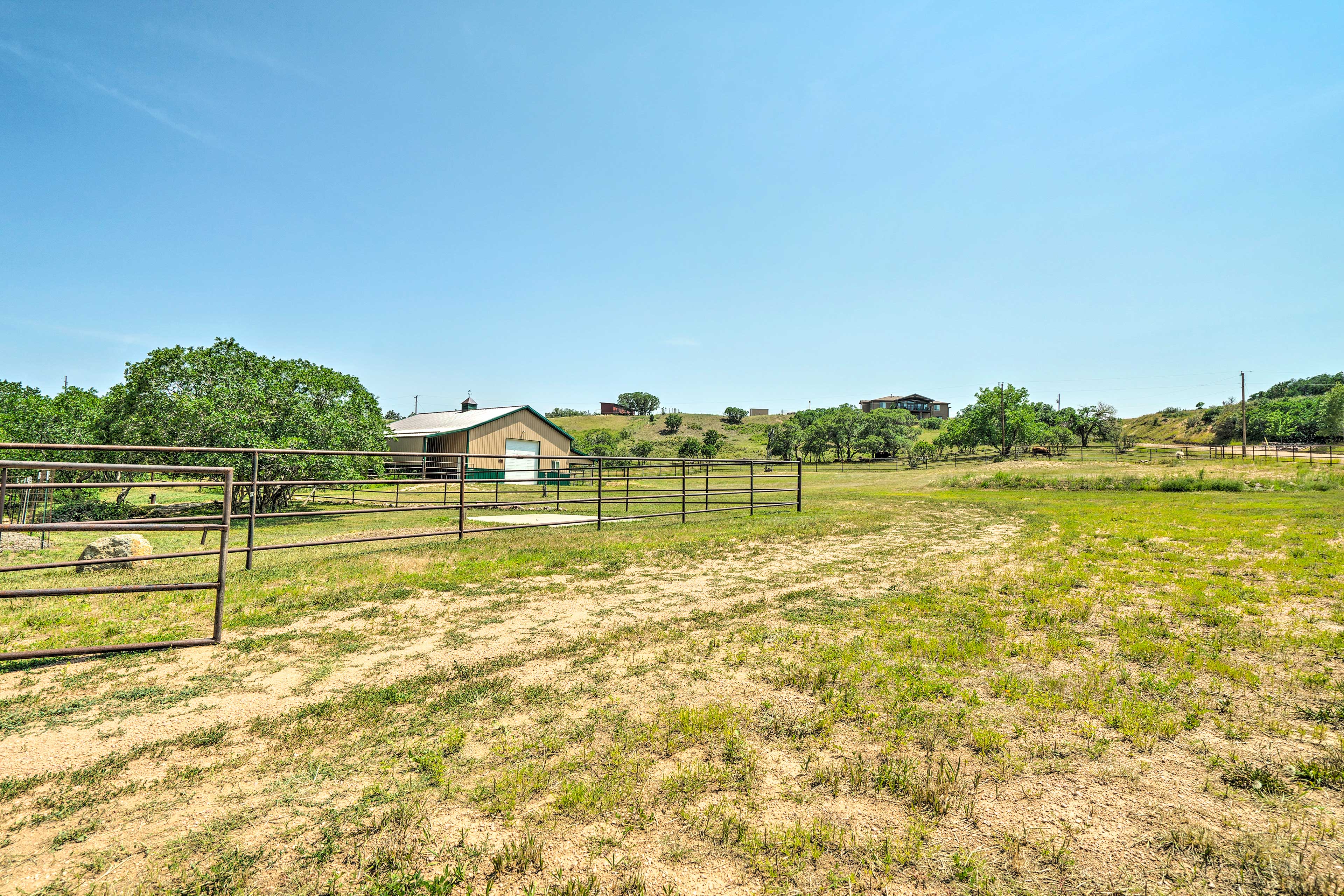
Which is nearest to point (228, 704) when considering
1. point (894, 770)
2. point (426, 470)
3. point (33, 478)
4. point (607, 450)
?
point (894, 770)

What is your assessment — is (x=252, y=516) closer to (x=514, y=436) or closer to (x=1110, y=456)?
(x=514, y=436)

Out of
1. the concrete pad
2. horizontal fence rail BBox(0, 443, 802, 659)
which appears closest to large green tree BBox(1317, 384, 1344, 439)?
horizontal fence rail BBox(0, 443, 802, 659)

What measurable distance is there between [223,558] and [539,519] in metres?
9.07

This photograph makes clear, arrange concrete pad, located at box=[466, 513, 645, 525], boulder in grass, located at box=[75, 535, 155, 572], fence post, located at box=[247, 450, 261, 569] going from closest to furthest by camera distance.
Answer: boulder in grass, located at box=[75, 535, 155, 572]
fence post, located at box=[247, 450, 261, 569]
concrete pad, located at box=[466, 513, 645, 525]

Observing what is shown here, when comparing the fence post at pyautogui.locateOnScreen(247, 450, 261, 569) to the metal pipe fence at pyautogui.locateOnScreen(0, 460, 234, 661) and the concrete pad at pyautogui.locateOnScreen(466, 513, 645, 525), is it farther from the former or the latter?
the concrete pad at pyautogui.locateOnScreen(466, 513, 645, 525)

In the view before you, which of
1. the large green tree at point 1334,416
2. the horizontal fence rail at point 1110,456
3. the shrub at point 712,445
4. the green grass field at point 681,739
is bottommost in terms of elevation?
the green grass field at point 681,739

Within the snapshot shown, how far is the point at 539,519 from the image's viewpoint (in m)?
13.9

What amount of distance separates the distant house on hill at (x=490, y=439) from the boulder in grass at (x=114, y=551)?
20009mm

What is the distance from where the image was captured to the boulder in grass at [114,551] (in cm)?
694

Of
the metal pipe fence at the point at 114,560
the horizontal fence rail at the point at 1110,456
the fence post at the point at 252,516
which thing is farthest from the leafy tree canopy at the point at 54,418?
the horizontal fence rail at the point at 1110,456

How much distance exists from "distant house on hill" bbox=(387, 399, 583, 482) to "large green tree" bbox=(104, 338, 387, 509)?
26.8 ft

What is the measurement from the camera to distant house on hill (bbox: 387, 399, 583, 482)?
29.8 meters

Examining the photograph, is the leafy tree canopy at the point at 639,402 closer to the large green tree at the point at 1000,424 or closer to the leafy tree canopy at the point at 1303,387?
the large green tree at the point at 1000,424

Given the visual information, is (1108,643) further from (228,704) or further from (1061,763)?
(228,704)
